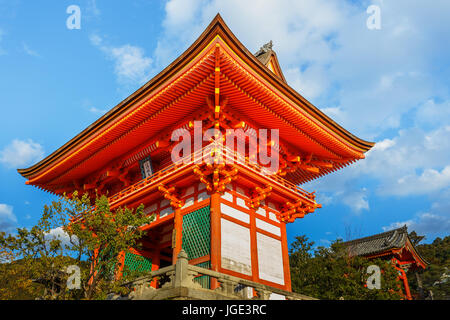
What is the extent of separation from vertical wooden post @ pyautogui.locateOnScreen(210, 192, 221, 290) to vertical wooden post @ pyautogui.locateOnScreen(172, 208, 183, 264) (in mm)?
1950

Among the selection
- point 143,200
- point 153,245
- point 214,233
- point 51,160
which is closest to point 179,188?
point 143,200

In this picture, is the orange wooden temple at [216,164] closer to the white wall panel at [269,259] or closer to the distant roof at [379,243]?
the white wall panel at [269,259]

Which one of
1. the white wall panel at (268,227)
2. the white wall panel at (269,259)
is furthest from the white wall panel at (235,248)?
the white wall panel at (268,227)

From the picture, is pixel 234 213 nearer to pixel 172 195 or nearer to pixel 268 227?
pixel 268 227

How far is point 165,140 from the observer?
1834 centimetres

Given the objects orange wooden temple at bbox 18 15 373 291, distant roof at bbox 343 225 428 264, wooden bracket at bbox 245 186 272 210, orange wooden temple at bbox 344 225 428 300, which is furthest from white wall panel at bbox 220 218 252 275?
orange wooden temple at bbox 344 225 428 300

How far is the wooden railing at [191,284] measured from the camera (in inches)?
404

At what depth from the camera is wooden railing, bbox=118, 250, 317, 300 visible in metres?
10.3

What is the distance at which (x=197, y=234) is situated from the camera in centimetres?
1563

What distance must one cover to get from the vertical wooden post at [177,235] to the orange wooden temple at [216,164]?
0.04m

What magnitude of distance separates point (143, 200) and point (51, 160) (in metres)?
6.70

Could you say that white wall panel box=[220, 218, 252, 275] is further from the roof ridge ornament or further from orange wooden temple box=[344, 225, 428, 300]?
orange wooden temple box=[344, 225, 428, 300]

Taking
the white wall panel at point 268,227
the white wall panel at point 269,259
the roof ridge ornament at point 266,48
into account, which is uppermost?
the roof ridge ornament at point 266,48
